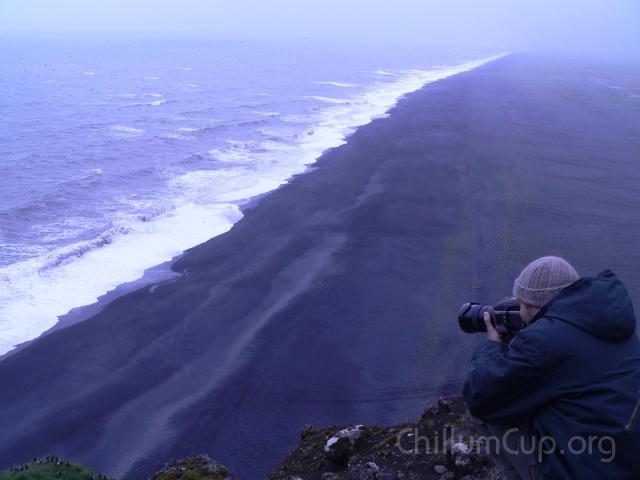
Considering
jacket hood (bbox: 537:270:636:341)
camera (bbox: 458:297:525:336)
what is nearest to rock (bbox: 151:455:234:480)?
camera (bbox: 458:297:525:336)

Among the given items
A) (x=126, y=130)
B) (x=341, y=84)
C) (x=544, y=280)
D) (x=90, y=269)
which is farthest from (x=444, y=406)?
(x=341, y=84)

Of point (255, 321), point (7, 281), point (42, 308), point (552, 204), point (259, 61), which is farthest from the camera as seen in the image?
point (259, 61)

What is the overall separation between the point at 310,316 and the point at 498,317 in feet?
22.8

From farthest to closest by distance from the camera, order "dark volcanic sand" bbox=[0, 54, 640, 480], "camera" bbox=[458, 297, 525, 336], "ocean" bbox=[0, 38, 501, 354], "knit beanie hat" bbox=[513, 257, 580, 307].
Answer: "ocean" bbox=[0, 38, 501, 354] < "dark volcanic sand" bbox=[0, 54, 640, 480] < "camera" bbox=[458, 297, 525, 336] < "knit beanie hat" bbox=[513, 257, 580, 307]

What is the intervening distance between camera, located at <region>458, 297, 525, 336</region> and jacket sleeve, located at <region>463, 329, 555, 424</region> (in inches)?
10.7

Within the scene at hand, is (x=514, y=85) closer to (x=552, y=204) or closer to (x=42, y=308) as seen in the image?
(x=552, y=204)

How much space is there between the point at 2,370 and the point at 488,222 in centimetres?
995

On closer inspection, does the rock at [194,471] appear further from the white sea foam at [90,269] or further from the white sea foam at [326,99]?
the white sea foam at [326,99]

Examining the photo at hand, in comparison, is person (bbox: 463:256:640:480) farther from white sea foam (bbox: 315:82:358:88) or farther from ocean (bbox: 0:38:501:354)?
white sea foam (bbox: 315:82:358:88)

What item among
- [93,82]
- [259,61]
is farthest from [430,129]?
[259,61]

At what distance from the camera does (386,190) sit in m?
17.1

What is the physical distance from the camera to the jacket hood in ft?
8.43

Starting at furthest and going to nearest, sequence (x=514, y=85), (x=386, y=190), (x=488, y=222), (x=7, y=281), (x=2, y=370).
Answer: (x=514, y=85) < (x=386, y=190) < (x=488, y=222) < (x=7, y=281) < (x=2, y=370)

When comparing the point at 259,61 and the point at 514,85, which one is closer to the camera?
the point at 514,85
